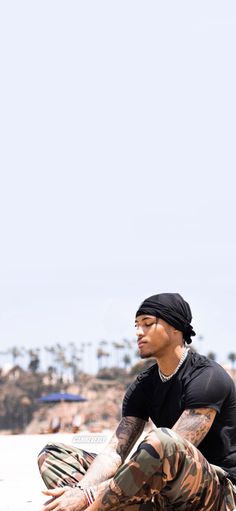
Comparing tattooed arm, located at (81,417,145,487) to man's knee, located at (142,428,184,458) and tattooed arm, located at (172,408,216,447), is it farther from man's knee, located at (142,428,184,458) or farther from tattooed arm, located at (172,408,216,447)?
man's knee, located at (142,428,184,458)

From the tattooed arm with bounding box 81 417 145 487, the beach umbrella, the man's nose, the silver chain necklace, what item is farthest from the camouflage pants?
the beach umbrella

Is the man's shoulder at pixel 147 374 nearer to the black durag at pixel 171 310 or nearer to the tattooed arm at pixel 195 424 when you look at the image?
the black durag at pixel 171 310

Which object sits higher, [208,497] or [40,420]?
[208,497]

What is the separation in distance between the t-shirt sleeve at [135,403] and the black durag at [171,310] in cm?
37

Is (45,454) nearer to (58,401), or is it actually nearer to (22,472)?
(22,472)

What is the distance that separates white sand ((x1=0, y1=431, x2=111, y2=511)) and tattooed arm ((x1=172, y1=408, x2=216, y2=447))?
1115 millimetres

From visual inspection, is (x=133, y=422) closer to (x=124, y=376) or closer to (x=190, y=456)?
(x=190, y=456)

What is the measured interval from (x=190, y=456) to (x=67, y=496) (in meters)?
0.69

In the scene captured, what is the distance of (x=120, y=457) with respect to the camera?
454 centimetres

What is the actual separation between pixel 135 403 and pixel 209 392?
534 millimetres

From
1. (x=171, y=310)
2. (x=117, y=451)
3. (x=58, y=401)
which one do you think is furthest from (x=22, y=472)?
(x=58, y=401)

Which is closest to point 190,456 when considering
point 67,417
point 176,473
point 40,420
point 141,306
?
point 176,473

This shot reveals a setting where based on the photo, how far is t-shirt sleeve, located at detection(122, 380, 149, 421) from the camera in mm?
4527

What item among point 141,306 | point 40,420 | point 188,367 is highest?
point 141,306
